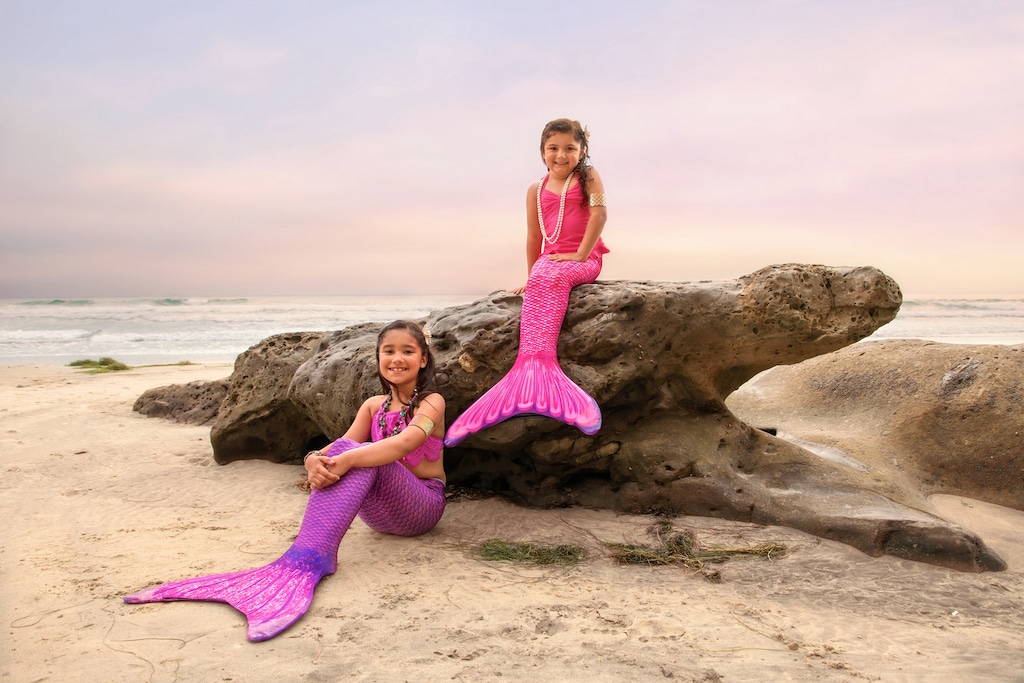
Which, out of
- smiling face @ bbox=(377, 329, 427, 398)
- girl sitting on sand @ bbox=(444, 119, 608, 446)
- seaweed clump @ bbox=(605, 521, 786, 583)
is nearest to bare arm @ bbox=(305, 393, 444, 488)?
smiling face @ bbox=(377, 329, 427, 398)

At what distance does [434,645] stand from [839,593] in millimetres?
1916

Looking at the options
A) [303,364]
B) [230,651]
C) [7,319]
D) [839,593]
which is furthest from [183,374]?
[7,319]

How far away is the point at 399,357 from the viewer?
13.1ft

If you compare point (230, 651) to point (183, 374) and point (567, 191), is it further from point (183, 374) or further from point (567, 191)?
point (183, 374)

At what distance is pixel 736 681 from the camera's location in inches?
103

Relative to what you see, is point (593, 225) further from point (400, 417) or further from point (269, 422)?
point (269, 422)

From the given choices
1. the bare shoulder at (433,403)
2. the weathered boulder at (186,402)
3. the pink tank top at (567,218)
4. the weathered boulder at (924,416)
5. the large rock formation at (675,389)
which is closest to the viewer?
the bare shoulder at (433,403)

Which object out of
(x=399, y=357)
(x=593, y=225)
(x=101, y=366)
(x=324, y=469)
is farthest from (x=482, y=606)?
(x=101, y=366)

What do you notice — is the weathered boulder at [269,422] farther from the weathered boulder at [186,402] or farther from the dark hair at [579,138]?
the dark hair at [579,138]

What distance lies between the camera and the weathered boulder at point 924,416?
219 inches

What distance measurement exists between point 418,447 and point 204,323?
25.3 metres

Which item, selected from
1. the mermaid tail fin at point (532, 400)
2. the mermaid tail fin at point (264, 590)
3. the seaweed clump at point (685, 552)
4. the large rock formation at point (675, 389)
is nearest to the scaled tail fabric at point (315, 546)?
the mermaid tail fin at point (264, 590)

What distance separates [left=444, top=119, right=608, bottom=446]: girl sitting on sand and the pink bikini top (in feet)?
0.39

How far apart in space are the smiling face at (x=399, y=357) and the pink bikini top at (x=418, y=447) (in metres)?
0.17
